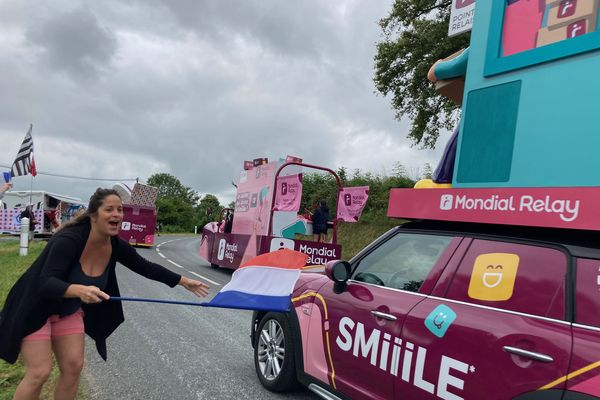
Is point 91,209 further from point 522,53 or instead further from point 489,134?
point 522,53

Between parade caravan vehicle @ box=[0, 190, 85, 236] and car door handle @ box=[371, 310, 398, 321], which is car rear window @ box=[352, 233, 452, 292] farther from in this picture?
parade caravan vehicle @ box=[0, 190, 85, 236]

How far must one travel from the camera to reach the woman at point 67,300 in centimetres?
266

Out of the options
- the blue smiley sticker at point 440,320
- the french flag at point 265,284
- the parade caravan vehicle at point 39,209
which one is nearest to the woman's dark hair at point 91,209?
the french flag at point 265,284

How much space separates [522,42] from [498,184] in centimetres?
100

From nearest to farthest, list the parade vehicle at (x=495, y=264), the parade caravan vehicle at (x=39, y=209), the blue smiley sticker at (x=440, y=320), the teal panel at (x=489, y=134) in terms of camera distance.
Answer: the parade vehicle at (x=495, y=264)
the blue smiley sticker at (x=440, y=320)
the teal panel at (x=489, y=134)
the parade caravan vehicle at (x=39, y=209)

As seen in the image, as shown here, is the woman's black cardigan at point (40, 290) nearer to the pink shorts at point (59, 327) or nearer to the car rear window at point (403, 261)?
the pink shorts at point (59, 327)

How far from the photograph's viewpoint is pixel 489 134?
10.9 feet

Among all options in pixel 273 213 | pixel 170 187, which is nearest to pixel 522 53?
pixel 273 213

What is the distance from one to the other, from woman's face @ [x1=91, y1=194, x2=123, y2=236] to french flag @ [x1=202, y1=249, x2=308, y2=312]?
92 centimetres

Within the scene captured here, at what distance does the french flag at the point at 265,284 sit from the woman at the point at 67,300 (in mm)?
490

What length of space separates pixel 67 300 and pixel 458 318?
2284 mm

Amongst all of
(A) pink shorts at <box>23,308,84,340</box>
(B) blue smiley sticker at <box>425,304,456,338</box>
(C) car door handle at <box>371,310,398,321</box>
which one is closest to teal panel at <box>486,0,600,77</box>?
(B) blue smiley sticker at <box>425,304,456,338</box>

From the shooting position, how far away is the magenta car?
2139mm

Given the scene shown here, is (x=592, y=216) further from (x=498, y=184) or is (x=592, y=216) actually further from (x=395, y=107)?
(x=395, y=107)
